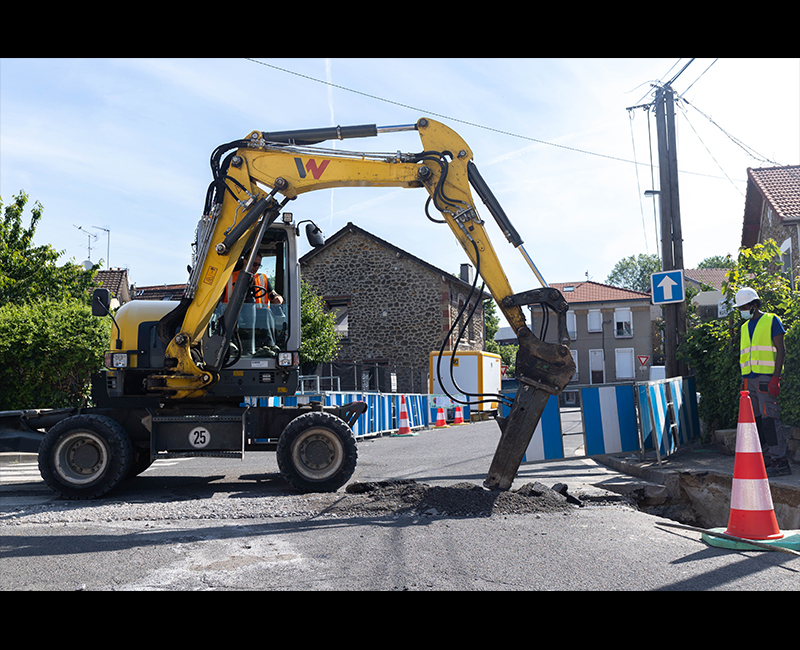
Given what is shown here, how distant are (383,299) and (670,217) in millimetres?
22001

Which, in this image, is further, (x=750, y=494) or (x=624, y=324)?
(x=624, y=324)

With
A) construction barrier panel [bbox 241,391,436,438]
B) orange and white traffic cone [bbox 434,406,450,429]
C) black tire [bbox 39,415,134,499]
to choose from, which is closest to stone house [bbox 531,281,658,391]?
orange and white traffic cone [bbox 434,406,450,429]

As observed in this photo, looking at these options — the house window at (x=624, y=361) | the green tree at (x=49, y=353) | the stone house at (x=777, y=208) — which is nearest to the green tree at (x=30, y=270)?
the green tree at (x=49, y=353)

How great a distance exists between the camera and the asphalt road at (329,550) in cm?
417

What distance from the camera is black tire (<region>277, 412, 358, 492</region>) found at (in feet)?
25.9

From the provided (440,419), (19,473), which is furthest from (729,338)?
(440,419)

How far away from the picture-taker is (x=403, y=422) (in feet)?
65.8

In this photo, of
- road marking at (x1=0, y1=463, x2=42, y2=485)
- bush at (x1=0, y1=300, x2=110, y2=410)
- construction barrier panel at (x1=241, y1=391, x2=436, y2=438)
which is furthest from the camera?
construction barrier panel at (x1=241, y1=391, x2=436, y2=438)

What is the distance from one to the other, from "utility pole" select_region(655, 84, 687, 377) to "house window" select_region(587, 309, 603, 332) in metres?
42.9

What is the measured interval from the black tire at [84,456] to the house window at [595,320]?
51352mm

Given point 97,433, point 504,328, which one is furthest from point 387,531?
point 504,328

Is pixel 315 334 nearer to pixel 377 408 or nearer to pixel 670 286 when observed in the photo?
pixel 377 408

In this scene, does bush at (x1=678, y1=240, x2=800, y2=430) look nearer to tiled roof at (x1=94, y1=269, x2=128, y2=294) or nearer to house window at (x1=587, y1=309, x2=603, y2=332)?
tiled roof at (x1=94, y1=269, x2=128, y2=294)
